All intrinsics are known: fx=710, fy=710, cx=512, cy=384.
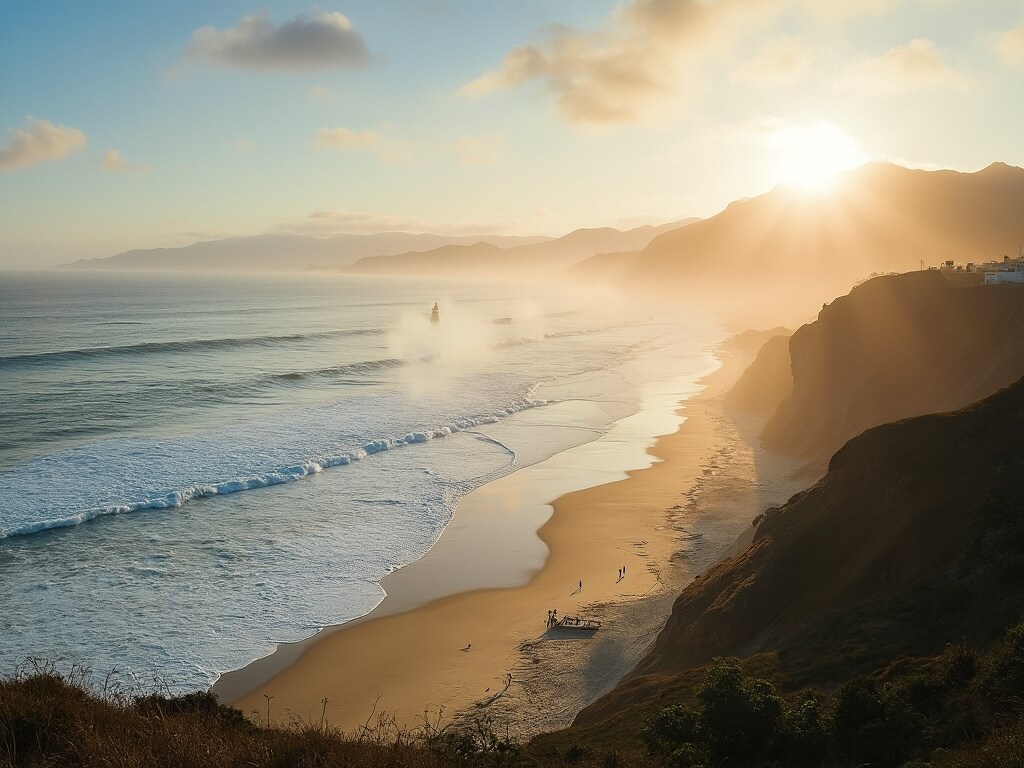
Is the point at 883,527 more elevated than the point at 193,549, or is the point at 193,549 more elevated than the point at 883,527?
the point at 883,527

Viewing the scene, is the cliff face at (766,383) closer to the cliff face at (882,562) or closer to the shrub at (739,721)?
the cliff face at (882,562)

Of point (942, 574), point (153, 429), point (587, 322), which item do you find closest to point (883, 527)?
point (942, 574)

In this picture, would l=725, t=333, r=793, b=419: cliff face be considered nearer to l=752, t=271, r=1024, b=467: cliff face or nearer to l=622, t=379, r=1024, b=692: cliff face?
l=752, t=271, r=1024, b=467: cliff face

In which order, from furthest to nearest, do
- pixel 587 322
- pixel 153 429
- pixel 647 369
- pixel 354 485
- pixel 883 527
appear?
pixel 587 322 < pixel 647 369 < pixel 153 429 < pixel 354 485 < pixel 883 527

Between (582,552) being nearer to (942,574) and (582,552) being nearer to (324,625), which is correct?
(324,625)

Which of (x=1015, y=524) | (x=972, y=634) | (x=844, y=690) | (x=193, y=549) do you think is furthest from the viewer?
(x=193, y=549)

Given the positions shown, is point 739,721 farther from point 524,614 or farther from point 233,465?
point 233,465

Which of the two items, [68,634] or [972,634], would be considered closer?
[972,634]
